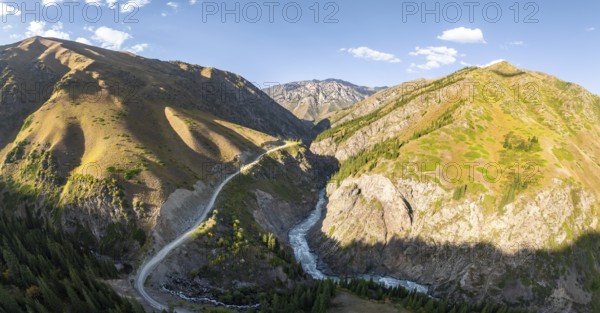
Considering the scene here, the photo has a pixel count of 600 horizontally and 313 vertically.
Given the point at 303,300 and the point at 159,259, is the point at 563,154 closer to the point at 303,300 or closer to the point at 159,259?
the point at 303,300

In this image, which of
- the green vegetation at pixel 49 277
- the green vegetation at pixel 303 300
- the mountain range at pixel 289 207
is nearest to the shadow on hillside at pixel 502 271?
the mountain range at pixel 289 207

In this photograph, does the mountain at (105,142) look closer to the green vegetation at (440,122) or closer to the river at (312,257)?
the river at (312,257)

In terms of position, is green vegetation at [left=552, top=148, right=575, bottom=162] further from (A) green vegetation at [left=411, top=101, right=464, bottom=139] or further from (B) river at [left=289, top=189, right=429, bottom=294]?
(B) river at [left=289, top=189, right=429, bottom=294]

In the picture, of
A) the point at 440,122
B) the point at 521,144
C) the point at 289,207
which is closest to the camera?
the point at 521,144

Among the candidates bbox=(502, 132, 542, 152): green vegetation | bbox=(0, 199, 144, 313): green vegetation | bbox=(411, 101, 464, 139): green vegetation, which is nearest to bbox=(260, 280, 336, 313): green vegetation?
bbox=(0, 199, 144, 313): green vegetation

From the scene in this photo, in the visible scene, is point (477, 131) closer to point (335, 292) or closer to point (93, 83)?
point (335, 292)

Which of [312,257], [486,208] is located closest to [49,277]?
[312,257]
